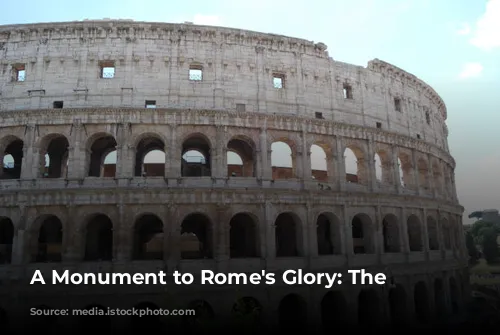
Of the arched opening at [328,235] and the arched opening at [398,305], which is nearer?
the arched opening at [328,235]

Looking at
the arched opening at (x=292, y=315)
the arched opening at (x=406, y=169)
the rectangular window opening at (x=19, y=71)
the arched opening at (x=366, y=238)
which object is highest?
the rectangular window opening at (x=19, y=71)

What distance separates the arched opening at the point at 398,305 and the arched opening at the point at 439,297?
3719 millimetres

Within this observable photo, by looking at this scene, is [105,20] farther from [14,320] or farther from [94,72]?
[14,320]

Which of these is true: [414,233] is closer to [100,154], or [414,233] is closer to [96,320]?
[96,320]

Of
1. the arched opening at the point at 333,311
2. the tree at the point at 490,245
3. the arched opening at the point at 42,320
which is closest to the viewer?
the arched opening at the point at 42,320

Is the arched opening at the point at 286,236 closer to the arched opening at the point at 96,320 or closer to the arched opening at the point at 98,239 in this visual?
the arched opening at the point at 98,239

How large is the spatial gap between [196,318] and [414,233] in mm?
16048

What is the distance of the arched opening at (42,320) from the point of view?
17.3m

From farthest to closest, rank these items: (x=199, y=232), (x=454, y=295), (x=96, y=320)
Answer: (x=454, y=295) < (x=199, y=232) < (x=96, y=320)

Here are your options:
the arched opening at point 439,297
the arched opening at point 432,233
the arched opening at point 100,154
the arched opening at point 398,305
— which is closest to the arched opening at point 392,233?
the arched opening at point 398,305

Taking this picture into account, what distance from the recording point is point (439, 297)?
2559 centimetres

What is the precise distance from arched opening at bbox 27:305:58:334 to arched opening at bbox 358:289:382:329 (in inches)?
630

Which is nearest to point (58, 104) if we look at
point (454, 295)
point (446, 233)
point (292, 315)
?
point (292, 315)

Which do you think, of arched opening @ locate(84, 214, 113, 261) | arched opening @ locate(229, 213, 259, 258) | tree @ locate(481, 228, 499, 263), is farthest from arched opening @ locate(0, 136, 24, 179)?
tree @ locate(481, 228, 499, 263)
